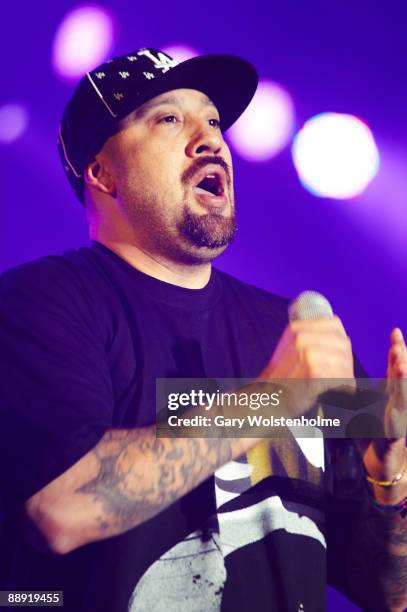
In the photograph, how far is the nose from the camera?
1.37 m

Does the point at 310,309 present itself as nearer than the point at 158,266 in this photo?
Yes

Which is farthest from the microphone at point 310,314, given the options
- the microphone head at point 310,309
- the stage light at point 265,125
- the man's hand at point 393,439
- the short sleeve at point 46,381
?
the stage light at point 265,125

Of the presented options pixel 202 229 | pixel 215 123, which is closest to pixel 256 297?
pixel 202 229

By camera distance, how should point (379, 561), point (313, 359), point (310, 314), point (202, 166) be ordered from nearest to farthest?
point (313, 359) → point (310, 314) → point (379, 561) → point (202, 166)

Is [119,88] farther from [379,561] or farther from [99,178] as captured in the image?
[379,561]

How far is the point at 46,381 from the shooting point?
1.00 m

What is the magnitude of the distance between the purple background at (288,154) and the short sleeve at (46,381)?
0.35 metres

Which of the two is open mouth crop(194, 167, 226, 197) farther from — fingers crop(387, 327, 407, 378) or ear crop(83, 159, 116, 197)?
fingers crop(387, 327, 407, 378)

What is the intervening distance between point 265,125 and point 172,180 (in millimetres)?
342

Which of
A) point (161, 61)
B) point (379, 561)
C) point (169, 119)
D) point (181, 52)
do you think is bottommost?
point (379, 561)

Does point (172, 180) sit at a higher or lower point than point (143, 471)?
higher

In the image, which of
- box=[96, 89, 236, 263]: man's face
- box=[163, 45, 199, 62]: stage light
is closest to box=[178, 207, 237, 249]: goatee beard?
box=[96, 89, 236, 263]: man's face

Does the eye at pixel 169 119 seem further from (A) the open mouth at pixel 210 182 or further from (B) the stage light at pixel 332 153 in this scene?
(B) the stage light at pixel 332 153

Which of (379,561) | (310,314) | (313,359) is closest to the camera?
(313,359)
